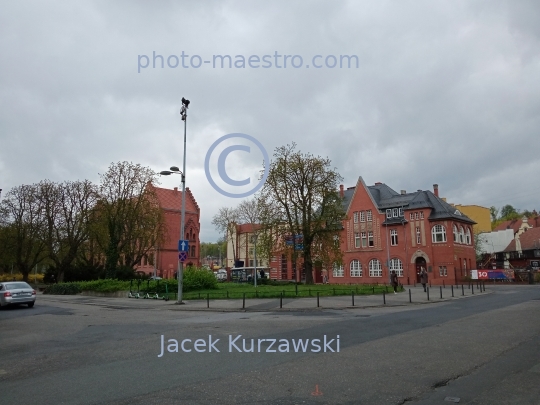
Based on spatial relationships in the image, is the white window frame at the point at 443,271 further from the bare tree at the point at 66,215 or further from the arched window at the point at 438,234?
the bare tree at the point at 66,215

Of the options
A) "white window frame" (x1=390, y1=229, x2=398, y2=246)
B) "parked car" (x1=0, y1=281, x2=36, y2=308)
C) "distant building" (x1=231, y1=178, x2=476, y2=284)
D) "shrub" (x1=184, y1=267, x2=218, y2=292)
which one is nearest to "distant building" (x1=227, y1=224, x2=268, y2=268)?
"distant building" (x1=231, y1=178, x2=476, y2=284)

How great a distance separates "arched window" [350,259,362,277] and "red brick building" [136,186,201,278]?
27328 mm

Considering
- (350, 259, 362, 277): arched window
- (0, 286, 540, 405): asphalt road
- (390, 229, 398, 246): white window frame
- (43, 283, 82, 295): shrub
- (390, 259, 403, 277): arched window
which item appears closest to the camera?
(0, 286, 540, 405): asphalt road

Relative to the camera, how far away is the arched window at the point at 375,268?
64125 mm

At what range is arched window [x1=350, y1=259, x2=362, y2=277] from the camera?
218 ft

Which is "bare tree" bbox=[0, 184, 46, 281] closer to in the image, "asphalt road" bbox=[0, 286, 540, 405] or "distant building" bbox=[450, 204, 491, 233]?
"asphalt road" bbox=[0, 286, 540, 405]

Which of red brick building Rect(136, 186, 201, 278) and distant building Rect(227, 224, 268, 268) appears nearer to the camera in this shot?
distant building Rect(227, 224, 268, 268)

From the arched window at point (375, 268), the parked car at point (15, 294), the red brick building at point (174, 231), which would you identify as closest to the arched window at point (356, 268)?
the arched window at point (375, 268)

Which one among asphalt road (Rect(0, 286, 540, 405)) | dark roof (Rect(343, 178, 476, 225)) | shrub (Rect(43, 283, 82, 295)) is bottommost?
asphalt road (Rect(0, 286, 540, 405))

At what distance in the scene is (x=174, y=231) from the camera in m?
82.2

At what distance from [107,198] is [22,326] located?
1309 inches

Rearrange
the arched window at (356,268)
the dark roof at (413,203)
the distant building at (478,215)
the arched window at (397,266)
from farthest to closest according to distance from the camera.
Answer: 1. the distant building at (478,215)
2. the arched window at (356,268)
3. the arched window at (397,266)
4. the dark roof at (413,203)

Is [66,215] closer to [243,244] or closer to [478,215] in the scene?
[243,244]

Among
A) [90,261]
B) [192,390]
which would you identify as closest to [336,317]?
[192,390]
